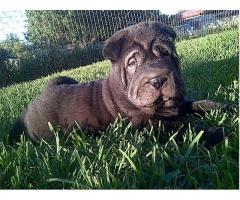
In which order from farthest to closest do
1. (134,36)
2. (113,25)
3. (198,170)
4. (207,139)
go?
(113,25), (134,36), (207,139), (198,170)

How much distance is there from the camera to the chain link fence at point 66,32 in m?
2.02

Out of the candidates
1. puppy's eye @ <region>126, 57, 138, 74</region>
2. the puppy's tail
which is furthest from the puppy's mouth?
the puppy's tail

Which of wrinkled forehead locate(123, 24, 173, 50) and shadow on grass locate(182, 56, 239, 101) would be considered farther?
shadow on grass locate(182, 56, 239, 101)

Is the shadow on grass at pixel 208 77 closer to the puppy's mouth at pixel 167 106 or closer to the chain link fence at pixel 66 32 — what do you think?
the chain link fence at pixel 66 32

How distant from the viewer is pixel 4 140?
7.26 ft

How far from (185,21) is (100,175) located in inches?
34.5

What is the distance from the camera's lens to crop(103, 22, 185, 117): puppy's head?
185 centimetres

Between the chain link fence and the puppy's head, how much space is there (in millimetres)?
99

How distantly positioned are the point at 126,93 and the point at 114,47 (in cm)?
21

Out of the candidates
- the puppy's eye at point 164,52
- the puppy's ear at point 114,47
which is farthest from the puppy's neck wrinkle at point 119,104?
the puppy's eye at point 164,52

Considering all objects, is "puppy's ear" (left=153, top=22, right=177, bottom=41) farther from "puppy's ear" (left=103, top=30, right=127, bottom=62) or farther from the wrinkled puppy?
"puppy's ear" (left=103, top=30, right=127, bottom=62)

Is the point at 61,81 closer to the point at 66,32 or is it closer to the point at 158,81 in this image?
the point at 66,32
